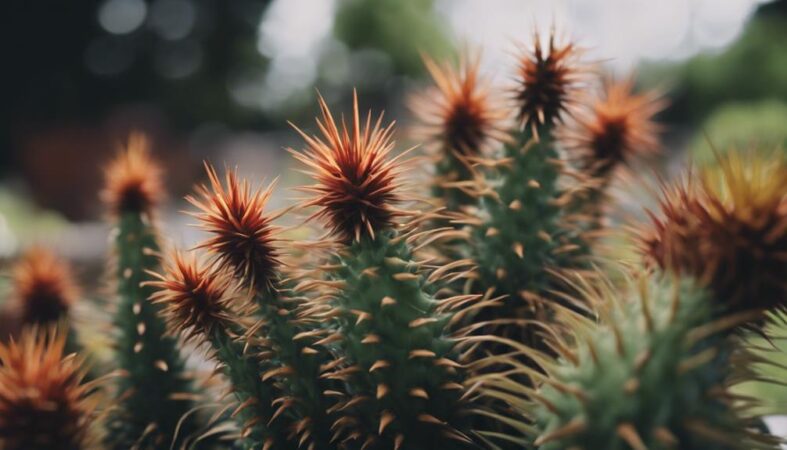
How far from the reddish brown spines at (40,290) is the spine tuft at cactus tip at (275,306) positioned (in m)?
0.45

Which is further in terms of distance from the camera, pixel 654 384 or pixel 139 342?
pixel 139 342

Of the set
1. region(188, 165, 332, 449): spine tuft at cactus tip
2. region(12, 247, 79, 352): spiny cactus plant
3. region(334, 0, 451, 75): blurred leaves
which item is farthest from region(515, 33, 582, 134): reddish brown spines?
region(334, 0, 451, 75): blurred leaves

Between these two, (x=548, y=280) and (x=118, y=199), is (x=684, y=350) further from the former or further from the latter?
(x=118, y=199)

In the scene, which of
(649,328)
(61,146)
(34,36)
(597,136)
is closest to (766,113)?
(597,136)

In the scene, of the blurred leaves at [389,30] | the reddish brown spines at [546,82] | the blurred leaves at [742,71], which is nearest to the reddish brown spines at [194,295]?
the reddish brown spines at [546,82]

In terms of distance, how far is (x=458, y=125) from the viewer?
31.2 inches

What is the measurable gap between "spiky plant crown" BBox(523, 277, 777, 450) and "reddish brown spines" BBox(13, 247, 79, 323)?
28.9 inches

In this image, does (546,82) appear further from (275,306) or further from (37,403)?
(37,403)

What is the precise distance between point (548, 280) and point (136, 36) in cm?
1053

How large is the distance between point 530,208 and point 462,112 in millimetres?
168

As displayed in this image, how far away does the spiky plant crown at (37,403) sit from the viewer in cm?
51

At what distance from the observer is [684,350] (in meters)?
0.43

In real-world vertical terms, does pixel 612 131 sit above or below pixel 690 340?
above

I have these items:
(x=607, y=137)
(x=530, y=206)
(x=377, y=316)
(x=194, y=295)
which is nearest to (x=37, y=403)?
(x=194, y=295)
